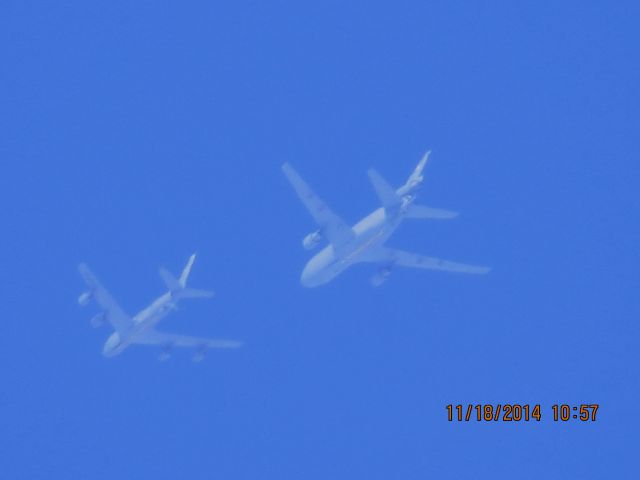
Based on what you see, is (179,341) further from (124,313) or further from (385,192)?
(385,192)

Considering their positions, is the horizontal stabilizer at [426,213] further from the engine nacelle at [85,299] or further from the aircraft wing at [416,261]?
the engine nacelle at [85,299]

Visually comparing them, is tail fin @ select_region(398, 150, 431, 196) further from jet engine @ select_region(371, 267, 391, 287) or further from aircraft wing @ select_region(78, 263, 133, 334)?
aircraft wing @ select_region(78, 263, 133, 334)

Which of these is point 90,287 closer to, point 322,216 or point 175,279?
point 175,279

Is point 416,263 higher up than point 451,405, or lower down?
higher up

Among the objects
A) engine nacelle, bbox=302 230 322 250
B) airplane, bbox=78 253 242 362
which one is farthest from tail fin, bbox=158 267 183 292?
engine nacelle, bbox=302 230 322 250

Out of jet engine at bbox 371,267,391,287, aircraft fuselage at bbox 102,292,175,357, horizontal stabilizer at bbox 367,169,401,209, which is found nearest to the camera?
horizontal stabilizer at bbox 367,169,401,209

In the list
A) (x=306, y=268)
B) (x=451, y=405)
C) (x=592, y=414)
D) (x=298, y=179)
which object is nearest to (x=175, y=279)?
(x=306, y=268)
